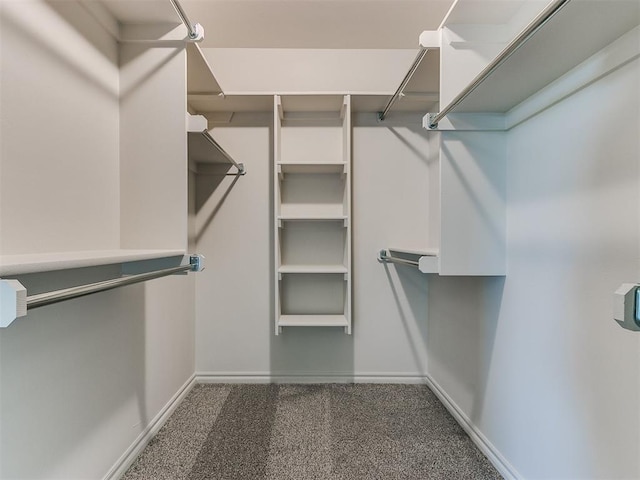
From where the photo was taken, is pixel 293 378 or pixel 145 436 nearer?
pixel 145 436

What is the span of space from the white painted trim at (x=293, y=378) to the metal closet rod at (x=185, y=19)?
190 centimetres

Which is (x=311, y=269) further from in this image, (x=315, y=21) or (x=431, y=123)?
(x=315, y=21)

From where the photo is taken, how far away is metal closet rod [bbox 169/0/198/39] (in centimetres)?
115

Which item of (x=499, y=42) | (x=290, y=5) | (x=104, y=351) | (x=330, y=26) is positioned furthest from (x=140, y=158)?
(x=499, y=42)

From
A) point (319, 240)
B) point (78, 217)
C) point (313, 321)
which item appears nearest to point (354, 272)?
point (319, 240)

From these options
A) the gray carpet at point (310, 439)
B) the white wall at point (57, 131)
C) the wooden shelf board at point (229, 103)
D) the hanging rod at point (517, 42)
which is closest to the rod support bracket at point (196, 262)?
the white wall at point (57, 131)

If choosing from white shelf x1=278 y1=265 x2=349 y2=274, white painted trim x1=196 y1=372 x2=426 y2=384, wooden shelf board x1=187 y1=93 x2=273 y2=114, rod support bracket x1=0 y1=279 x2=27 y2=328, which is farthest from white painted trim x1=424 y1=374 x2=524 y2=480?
wooden shelf board x1=187 y1=93 x2=273 y2=114

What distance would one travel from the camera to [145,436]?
58.5 inches

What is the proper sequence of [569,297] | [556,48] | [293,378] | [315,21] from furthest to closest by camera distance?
1. [293,378]
2. [315,21]
3. [569,297]
4. [556,48]

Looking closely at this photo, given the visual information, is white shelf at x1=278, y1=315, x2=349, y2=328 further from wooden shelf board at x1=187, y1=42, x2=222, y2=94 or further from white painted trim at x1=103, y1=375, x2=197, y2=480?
wooden shelf board at x1=187, y1=42, x2=222, y2=94

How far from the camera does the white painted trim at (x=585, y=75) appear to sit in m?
0.83

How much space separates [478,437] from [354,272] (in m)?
1.09

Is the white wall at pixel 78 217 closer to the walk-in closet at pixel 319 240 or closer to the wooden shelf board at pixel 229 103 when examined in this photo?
the walk-in closet at pixel 319 240

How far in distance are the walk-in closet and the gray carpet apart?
13mm
